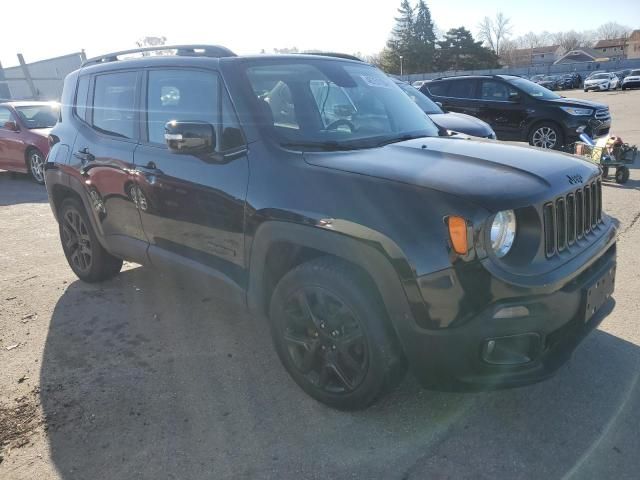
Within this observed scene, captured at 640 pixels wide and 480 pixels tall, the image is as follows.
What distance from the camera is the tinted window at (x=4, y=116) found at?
1047 cm

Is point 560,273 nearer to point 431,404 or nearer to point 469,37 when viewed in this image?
point 431,404

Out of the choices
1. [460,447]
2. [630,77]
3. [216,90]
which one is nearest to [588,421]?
[460,447]

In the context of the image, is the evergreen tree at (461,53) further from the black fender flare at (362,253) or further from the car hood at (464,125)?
the black fender flare at (362,253)

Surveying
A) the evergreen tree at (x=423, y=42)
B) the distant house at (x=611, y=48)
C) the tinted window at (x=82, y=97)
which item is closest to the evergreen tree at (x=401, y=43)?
the evergreen tree at (x=423, y=42)

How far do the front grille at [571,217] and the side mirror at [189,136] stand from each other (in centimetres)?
183

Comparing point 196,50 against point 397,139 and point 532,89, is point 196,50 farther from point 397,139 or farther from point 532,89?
point 532,89

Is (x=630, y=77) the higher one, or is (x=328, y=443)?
(x=630, y=77)

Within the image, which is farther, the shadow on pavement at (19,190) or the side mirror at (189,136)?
the shadow on pavement at (19,190)

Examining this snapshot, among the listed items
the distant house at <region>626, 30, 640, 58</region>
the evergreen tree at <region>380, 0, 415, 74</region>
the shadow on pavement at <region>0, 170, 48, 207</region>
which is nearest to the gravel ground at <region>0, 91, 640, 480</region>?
the shadow on pavement at <region>0, 170, 48, 207</region>

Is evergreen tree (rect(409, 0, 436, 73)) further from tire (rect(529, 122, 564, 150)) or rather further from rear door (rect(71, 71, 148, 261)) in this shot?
rear door (rect(71, 71, 148, 261))

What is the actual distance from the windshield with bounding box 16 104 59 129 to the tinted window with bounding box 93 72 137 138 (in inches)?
286

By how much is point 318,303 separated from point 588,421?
1.50m

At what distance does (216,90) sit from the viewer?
314 centimetres

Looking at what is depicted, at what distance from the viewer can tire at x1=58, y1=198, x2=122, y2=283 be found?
453 centimetres
